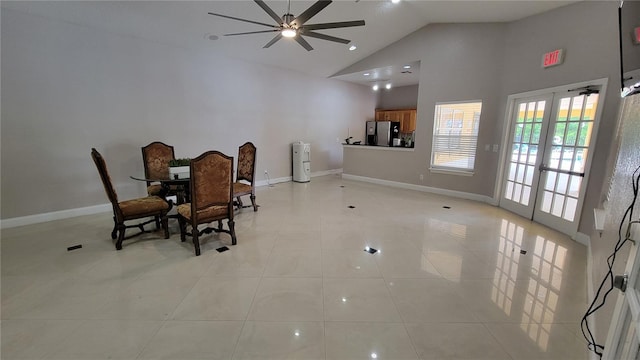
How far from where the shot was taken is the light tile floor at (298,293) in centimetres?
171

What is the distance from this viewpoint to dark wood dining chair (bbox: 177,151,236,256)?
278cm

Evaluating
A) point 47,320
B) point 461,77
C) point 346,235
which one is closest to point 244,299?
point 47,320

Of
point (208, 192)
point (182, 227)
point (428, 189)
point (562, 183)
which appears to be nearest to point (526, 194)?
point (562, 183)

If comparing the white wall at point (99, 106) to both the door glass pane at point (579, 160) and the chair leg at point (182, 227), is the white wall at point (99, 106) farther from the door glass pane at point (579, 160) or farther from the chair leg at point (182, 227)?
the door glass pane at point (579, 160)

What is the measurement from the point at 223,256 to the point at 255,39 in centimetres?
403

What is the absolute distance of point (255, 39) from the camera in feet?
16.0

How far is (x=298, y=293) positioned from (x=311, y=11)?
9.02ft

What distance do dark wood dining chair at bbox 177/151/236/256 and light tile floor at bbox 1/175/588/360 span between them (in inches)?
14.6

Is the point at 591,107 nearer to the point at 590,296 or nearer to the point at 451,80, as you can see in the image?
the point at 451,80

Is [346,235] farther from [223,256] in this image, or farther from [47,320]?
[47,320]

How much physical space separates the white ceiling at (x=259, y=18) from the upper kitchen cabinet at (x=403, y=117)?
2.77 metres

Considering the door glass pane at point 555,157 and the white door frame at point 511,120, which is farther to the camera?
the door glass pane at point 555,157

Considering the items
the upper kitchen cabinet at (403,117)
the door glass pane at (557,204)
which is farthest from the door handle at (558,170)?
the upper kitchen cabinet at (403,117)

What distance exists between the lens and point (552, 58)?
3.81 m
